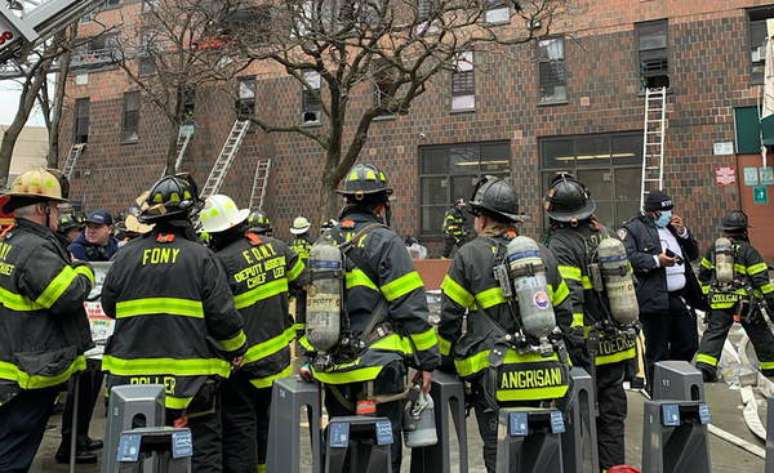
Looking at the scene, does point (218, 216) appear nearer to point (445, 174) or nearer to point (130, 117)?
point (445, 174)

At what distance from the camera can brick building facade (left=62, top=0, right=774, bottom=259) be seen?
1670cm

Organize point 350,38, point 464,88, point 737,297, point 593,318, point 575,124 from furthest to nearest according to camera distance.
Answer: point 464,88
point 575,124
point 350,38
point 737,297
point 593,318

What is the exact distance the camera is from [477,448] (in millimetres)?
5258

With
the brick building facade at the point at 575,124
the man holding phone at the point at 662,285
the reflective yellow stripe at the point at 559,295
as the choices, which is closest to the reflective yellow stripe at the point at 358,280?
the reflective yellow stripe at the point at 559,295

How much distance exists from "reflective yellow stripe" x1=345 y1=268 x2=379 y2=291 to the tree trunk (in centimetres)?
1400

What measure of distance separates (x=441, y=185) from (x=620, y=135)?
5665 millimetres

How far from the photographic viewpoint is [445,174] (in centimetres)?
1964

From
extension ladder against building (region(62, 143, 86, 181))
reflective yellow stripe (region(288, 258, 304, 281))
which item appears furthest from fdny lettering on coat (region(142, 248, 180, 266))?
extension ladder against building (region(62, 143, 86, 181))

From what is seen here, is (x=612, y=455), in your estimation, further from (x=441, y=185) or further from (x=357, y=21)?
(x=441, y=185)

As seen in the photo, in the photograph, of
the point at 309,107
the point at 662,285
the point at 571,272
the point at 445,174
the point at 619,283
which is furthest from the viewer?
the point at 309,107

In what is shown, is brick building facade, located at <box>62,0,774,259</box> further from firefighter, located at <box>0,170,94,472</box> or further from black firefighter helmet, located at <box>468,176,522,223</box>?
firefighter, located at <box>0,170,94,472</box>

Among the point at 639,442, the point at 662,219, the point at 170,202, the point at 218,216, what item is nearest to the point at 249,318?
the point at 218,216

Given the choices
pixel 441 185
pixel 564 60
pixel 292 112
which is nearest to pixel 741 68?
pixel 564 60

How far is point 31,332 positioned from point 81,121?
25016 mm
